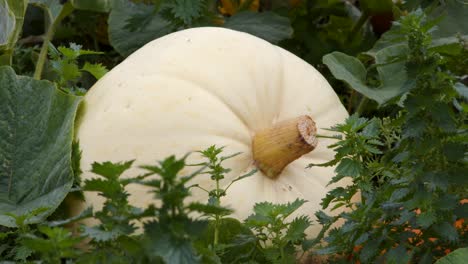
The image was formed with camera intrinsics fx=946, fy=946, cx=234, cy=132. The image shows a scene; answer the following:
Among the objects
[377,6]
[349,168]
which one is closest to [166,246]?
[349,168]

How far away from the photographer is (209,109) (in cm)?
181

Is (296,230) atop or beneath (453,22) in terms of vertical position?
beneath

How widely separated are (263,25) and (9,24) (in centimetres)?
70

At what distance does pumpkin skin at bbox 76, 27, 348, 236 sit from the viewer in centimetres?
176

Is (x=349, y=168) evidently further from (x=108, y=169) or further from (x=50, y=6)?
(x=50, y=6)

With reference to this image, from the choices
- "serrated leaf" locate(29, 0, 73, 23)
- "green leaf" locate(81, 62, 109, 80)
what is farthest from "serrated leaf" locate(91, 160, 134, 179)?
"serrated leaf" locate(29, 0, 73, 23)

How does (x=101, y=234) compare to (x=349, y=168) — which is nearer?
(x=101, y=234)

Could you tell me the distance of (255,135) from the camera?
1.87 metres

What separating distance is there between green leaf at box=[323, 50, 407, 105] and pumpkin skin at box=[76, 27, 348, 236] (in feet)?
0.37

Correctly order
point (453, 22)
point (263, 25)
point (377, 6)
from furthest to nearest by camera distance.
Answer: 1. point (377, 6)
2. point (263, 25)
3. point (453, 22)

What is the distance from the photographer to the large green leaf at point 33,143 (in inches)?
68.1

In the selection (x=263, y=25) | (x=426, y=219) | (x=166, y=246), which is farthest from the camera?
(x=263, y=25)

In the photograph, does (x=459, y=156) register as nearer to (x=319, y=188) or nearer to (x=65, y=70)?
(x=319, y=188)

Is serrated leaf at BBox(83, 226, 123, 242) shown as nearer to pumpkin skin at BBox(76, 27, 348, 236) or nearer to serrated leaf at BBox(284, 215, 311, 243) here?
serrated leaf at BBox(284, 215, 311, 243)
